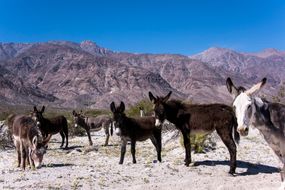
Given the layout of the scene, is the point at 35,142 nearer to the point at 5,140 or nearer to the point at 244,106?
the point at 244,106

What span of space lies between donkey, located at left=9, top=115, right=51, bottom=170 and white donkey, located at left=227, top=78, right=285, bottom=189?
27.2 feet

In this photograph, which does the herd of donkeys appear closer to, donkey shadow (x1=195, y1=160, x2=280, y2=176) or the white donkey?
the white donkey

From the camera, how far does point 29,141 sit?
1501 centimetres

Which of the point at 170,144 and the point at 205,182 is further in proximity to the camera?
the point at 170,144

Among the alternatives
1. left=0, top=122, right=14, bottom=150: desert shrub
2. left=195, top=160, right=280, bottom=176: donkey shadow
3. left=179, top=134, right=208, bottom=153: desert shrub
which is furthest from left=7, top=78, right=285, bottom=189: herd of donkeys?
left=0, top=122, right=14, bottom=150: desert shrub

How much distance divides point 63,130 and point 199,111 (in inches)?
484

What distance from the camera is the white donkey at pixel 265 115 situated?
25.5 ft

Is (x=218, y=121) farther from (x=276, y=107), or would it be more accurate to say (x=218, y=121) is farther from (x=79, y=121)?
(x=79, y=121)

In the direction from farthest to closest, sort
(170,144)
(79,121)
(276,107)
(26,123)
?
(79,121)
(170,144)
(26,123)
(276,107)

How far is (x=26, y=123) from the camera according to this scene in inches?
612

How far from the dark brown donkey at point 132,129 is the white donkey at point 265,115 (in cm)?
748

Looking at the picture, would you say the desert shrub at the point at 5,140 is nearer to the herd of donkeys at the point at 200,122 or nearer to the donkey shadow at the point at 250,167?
the herd of donkeys at the point at 200,122

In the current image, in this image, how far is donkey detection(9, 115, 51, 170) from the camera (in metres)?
14.7

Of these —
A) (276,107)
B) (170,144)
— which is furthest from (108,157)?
(276,107)
